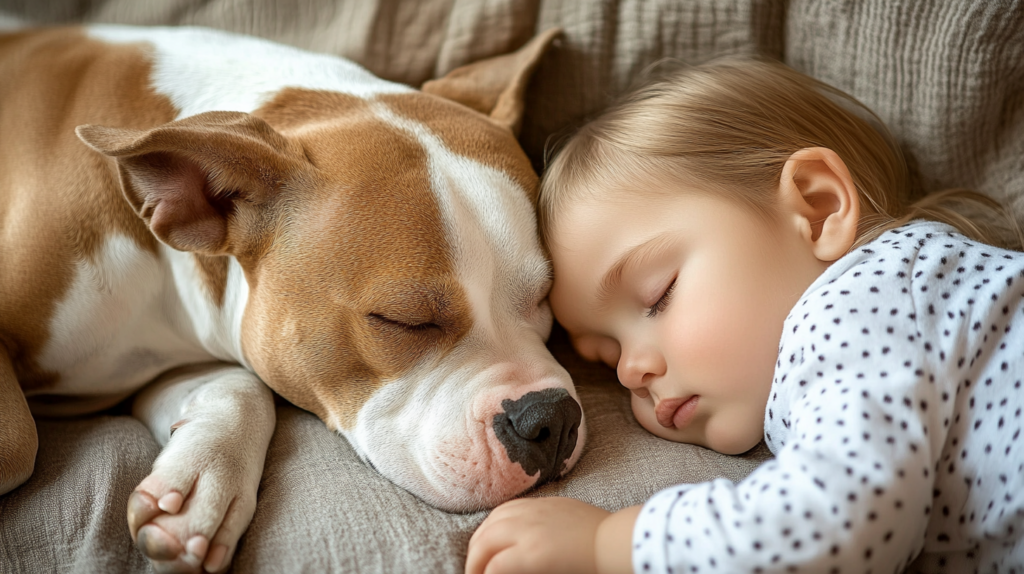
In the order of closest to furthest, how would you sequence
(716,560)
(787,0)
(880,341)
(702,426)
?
1. (716,560)
2. (880,341)
3. (702,426)
4. (787,0)

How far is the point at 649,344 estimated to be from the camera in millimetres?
1383

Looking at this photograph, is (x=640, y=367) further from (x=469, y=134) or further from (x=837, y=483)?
(x=469, y=134)

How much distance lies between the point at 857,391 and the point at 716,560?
0.31m

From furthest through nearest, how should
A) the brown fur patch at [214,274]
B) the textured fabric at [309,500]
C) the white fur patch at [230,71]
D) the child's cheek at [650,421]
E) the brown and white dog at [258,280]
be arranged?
the white fur patch at [230,71]
the brown fur patch at [214,274]
the child's cheek at [650,421]
the brown and white dog at [258,280]
the textured fabric at [309,500]

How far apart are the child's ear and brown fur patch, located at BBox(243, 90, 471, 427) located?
652 mm

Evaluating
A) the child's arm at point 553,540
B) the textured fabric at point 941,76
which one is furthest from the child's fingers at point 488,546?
the textured fabric at point 941,76

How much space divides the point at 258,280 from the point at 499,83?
0.85 m

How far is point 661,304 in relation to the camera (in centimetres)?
138

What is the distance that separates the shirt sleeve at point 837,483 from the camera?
0.94 meters

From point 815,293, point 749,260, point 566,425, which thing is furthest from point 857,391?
point 566,425

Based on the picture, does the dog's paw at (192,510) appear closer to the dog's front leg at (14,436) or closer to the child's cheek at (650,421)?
the dog's front leg at (14,436)

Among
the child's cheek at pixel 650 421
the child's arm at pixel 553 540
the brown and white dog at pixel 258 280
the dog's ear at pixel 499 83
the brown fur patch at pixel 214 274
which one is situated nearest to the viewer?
the child's arm at pixel 553 540

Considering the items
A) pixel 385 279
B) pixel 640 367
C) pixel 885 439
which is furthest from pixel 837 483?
pixel 385 279

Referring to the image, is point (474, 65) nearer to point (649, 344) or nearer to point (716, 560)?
point (649, 344)
